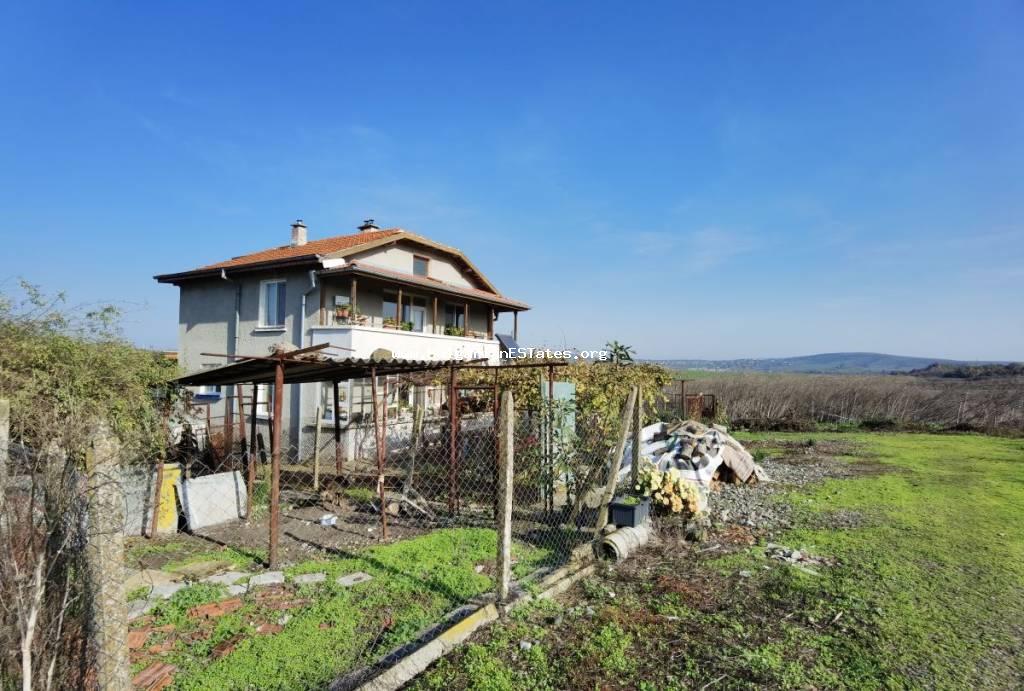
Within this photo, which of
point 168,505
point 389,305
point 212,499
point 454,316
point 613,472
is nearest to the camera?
point 613,472

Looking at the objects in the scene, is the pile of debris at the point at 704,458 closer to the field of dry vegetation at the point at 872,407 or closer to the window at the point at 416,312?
the window at the point at 416,312

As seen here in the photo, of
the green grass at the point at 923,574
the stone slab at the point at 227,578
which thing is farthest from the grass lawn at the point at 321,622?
the green grass at the point at 923,574

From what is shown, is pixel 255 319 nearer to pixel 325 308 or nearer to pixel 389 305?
pixel 325 308

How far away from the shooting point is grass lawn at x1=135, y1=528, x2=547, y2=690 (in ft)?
12.7

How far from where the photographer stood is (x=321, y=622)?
4.64 metres

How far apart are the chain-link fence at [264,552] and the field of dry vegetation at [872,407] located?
58.2 feet

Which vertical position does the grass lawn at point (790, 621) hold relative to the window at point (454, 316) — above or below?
below

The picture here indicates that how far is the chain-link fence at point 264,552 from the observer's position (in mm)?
2482

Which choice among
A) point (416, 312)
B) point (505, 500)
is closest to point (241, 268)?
point (416, 312)

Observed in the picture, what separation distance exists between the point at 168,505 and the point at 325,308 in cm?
948

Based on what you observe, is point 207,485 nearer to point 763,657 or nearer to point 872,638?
point 763,657

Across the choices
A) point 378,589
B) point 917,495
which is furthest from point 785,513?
point 378,589

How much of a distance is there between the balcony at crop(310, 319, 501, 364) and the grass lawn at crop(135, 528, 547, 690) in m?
7.77

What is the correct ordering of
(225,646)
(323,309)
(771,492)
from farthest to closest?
(323,309)
(771,492)
(225,646)
